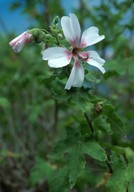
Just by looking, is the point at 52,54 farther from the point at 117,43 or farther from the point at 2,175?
the point at 2,175

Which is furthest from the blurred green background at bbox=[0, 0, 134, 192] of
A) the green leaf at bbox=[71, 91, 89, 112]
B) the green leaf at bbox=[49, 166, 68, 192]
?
the green leaf at bbox=[71, 91, 89, 112]

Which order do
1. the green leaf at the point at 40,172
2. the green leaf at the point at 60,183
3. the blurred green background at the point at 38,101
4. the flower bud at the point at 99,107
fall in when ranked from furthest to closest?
the blurred green background at the point at 38,101 < the green leaf at the point at 40,172 < the green leaf at the point at 60,183 < the flower bud at the point at 99,107

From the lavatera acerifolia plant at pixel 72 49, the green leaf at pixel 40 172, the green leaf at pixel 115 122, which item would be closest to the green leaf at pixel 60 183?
the green leaf at pixel 115 122

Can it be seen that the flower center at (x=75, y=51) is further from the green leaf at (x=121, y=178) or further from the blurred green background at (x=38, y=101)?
the blurred green background at (x=38, y=101)

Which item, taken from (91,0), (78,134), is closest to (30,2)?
(91,0)

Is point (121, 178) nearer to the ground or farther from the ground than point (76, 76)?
nearer to the ground

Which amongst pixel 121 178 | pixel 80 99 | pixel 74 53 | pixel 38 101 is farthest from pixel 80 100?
pixel 38 101

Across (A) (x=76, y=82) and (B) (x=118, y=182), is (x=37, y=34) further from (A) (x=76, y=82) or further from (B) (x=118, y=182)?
(B) (x=118, y=182)
